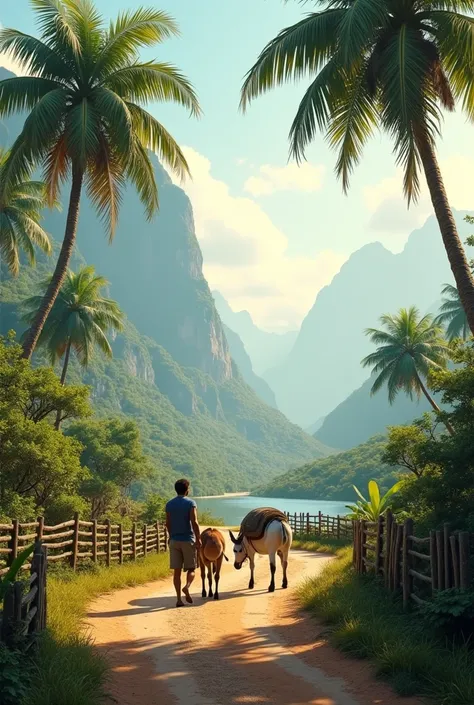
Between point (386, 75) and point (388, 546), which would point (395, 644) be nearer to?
point (388, 546)

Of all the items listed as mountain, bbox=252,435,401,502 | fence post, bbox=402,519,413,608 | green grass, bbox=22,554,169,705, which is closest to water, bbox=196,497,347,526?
mountain, bbox=252,435,401,502

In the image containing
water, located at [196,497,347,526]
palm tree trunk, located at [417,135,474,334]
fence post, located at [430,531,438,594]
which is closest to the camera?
fence post, located at [430,531,438,594]

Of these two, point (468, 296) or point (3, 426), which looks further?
point (3, 426)

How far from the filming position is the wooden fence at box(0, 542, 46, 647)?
6223mm

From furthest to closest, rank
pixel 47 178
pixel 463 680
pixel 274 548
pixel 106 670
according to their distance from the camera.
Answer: pixel 47 178
pixel 274 548
pixel 106 670
pixel 463 680

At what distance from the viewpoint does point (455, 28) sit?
13172 millimetres

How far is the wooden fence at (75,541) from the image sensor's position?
481 inches

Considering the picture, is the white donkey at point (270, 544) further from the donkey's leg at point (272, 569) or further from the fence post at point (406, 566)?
the fence post at point (406, 566)

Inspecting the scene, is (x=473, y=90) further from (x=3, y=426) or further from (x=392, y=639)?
(x=3, y=426)

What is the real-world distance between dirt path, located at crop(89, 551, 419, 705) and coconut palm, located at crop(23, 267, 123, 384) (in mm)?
25587

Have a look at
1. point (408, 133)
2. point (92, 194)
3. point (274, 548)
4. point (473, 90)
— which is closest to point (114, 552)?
point (274, 548)

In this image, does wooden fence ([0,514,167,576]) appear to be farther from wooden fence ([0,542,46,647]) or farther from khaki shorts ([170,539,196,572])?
wooden fence ([0,542,46,647])

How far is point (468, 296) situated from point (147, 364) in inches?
7227

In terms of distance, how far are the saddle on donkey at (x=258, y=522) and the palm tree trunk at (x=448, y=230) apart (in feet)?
18.0
